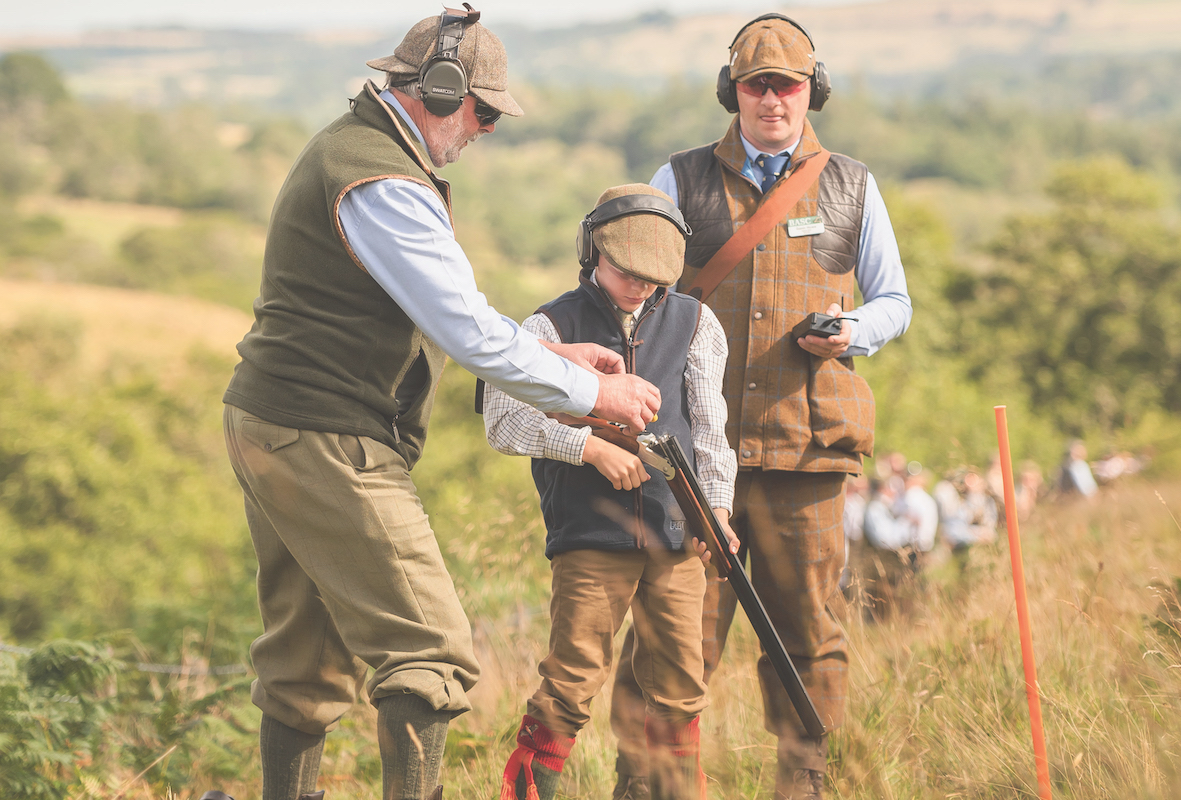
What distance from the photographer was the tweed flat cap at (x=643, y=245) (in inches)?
113

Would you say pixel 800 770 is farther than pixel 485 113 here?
Yes

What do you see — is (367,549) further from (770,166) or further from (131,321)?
(131,321)

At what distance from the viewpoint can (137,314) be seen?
5997 cm

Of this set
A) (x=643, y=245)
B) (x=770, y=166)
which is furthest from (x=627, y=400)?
(x=770, y=166)

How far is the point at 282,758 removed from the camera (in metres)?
2.88

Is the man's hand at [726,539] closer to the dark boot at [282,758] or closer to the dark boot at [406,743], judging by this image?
the dark boot at [406,743]

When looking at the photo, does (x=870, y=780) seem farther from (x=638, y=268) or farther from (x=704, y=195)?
(x=704, y=195)

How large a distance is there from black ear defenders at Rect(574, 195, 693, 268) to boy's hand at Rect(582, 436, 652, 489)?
539 mm

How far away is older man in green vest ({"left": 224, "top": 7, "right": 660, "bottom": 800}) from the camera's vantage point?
8.17ft

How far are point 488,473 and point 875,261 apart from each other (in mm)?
24764

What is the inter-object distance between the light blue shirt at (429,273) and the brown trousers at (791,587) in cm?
111

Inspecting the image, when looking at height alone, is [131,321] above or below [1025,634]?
below

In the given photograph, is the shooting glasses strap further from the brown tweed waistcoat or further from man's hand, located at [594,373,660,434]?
man's hand, located at [594,373,660,434]

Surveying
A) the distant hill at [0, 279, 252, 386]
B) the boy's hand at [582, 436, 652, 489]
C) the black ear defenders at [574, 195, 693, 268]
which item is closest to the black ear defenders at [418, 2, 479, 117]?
the black ear defenders at [574, 195, 693, 268]
